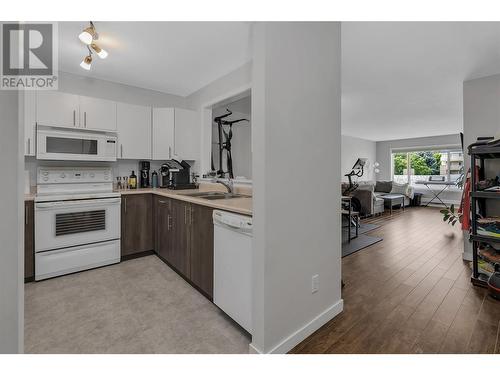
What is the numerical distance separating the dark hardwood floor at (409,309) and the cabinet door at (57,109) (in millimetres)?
3217

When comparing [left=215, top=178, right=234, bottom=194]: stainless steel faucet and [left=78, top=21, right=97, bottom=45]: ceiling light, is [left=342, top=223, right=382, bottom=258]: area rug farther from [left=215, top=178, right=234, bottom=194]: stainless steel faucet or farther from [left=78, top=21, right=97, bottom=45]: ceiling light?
[left=78, top=21, right=97, bottom=45]: ceiling light

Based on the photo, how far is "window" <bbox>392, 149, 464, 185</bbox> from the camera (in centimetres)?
810

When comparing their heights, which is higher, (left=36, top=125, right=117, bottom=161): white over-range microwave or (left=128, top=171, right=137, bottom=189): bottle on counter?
(left=36, top=125, right=117, bottom=161): white over-range microwave

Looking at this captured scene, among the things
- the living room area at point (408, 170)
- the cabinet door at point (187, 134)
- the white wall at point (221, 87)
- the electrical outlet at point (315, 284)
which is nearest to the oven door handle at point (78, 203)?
the cabinet door at point (187, 134)

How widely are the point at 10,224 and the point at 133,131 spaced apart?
2.62 m

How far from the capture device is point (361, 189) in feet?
19.2

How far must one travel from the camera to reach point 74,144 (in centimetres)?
279

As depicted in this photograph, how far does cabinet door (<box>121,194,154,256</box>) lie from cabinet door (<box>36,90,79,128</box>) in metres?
1.06

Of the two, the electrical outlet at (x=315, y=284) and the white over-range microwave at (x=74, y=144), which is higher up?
the white over-range microwave at (x=74, y=144)

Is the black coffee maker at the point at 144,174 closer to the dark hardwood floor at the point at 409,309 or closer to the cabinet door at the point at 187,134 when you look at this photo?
the cabinet door at the point at 187,134

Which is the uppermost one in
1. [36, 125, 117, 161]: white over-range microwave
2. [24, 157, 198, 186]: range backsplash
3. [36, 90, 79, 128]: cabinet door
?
[36, 90, 79, 128]: cabinet door

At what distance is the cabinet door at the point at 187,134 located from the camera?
138 inches

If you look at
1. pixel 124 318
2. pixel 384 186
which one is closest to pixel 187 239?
pixel 124 318

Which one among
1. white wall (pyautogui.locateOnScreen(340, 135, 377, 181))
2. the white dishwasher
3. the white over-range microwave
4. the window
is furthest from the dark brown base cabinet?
the window
